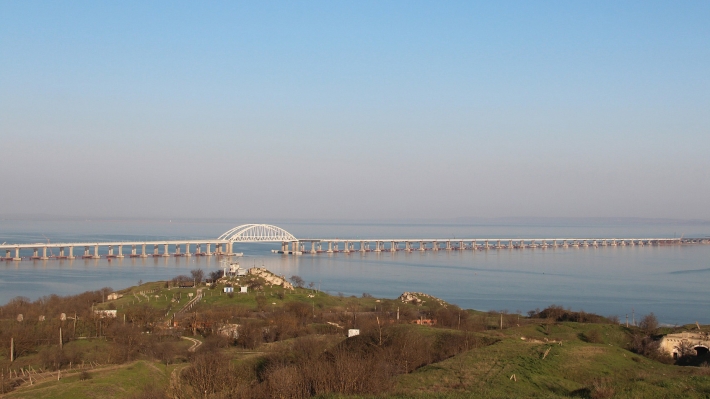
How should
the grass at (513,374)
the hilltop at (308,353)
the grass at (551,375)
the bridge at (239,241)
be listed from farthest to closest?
the bridge at (239,241) < the hilltop at (308,353) < the grass at (513,374) < the grass at (551,375)

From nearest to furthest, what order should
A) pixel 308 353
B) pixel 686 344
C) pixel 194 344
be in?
1. pixel 308 353
2. pixel 686 344
3. pixel 194 344

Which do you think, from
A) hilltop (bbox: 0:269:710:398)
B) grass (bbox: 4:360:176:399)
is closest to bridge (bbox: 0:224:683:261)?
hilltop (bbox: 0:269:710:398)

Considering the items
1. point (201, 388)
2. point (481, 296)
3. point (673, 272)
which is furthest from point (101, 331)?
point (673, 272)

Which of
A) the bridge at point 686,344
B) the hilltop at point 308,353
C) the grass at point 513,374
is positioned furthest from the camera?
the bridge at point 686,344

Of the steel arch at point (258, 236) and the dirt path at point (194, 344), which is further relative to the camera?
the steel arch at point (258, 236)

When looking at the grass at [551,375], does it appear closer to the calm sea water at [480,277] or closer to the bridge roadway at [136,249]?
the calm sea water at [480,277]

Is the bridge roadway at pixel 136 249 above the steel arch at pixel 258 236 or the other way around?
the other way around

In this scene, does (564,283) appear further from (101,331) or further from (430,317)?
(101,331)

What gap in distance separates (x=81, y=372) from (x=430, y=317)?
1525cm

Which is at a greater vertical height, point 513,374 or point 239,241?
point 513,374

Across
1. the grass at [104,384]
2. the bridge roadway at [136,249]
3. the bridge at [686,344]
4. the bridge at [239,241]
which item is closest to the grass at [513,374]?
the grass at [104,384]

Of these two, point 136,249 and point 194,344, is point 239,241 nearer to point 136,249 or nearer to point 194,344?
point 136,249

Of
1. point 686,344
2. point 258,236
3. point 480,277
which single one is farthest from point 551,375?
point 258,236

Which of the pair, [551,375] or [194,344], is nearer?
[551,375]
